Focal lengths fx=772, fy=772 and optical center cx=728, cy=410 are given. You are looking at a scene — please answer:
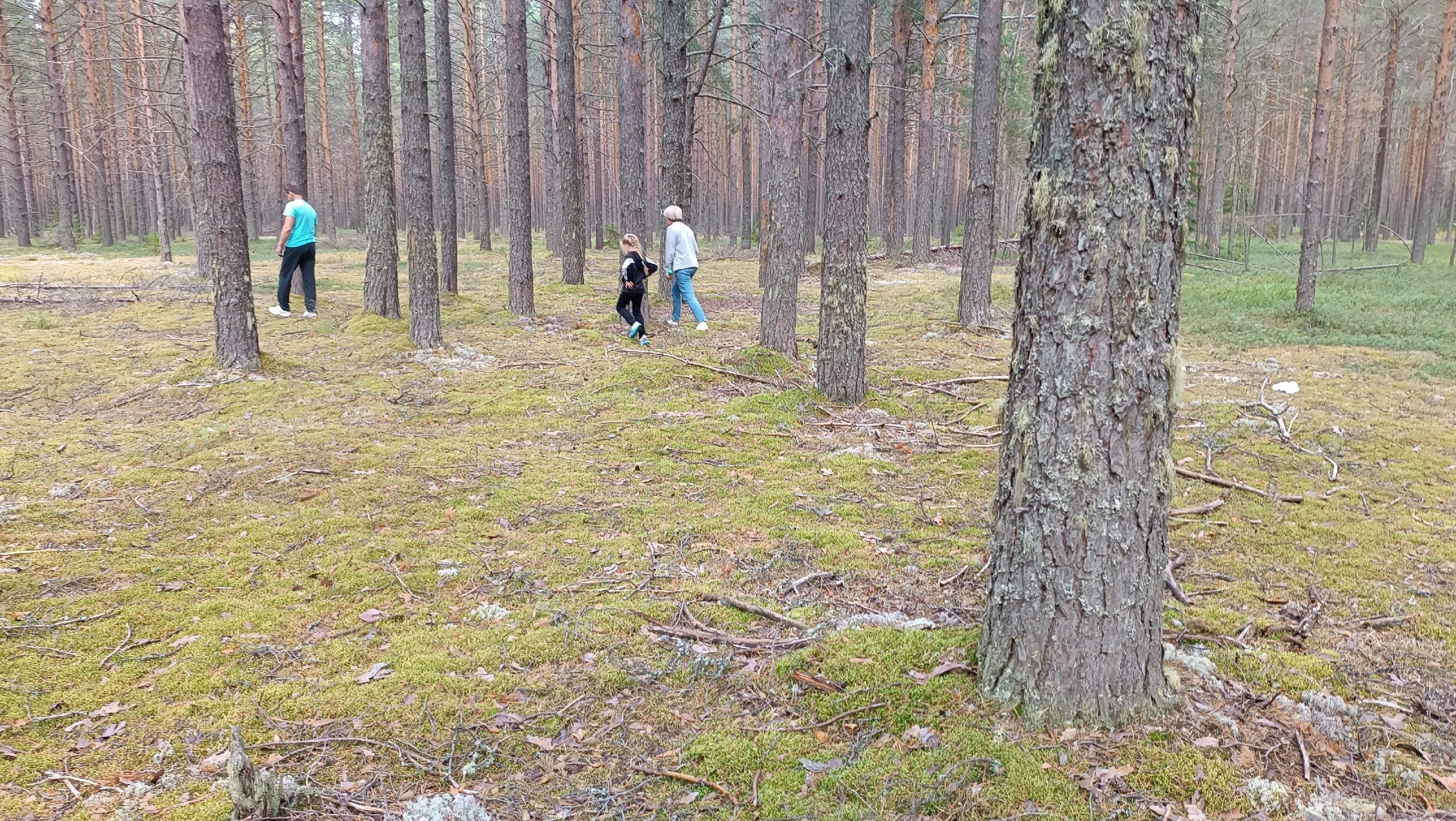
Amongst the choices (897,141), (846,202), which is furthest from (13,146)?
(846,202)

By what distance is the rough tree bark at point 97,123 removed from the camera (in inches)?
919

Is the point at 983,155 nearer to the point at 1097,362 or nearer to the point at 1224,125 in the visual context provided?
the point at 1097,362

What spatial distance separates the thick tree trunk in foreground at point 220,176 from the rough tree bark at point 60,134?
739 inches

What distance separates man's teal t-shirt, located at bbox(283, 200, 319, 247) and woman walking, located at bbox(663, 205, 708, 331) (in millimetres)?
5235

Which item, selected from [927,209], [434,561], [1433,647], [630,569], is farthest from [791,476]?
[927,209]

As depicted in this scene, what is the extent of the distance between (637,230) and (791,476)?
8.22 metres

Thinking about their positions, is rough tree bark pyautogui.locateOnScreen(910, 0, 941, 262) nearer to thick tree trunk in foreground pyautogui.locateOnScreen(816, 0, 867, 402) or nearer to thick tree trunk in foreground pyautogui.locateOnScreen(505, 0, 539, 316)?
thick tree trunk in foreground pyautogui.locateOnScreen(505, 0, 539, 316)

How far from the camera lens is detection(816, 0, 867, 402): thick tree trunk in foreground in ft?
22.4

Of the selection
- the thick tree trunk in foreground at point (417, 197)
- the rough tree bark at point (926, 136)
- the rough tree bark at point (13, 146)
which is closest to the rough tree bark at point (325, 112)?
the rough tree bark at point (13, 146)

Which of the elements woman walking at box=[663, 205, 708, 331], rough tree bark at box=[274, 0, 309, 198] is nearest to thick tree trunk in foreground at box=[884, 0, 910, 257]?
woman walking at box=[663, 205, 708, 331]

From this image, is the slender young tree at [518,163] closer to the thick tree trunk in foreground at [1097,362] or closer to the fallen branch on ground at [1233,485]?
the fallen branch on ground at [1233,485]

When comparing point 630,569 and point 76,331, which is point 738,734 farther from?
point 76,331

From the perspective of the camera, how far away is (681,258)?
11336mm

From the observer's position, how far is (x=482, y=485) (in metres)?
5.48
